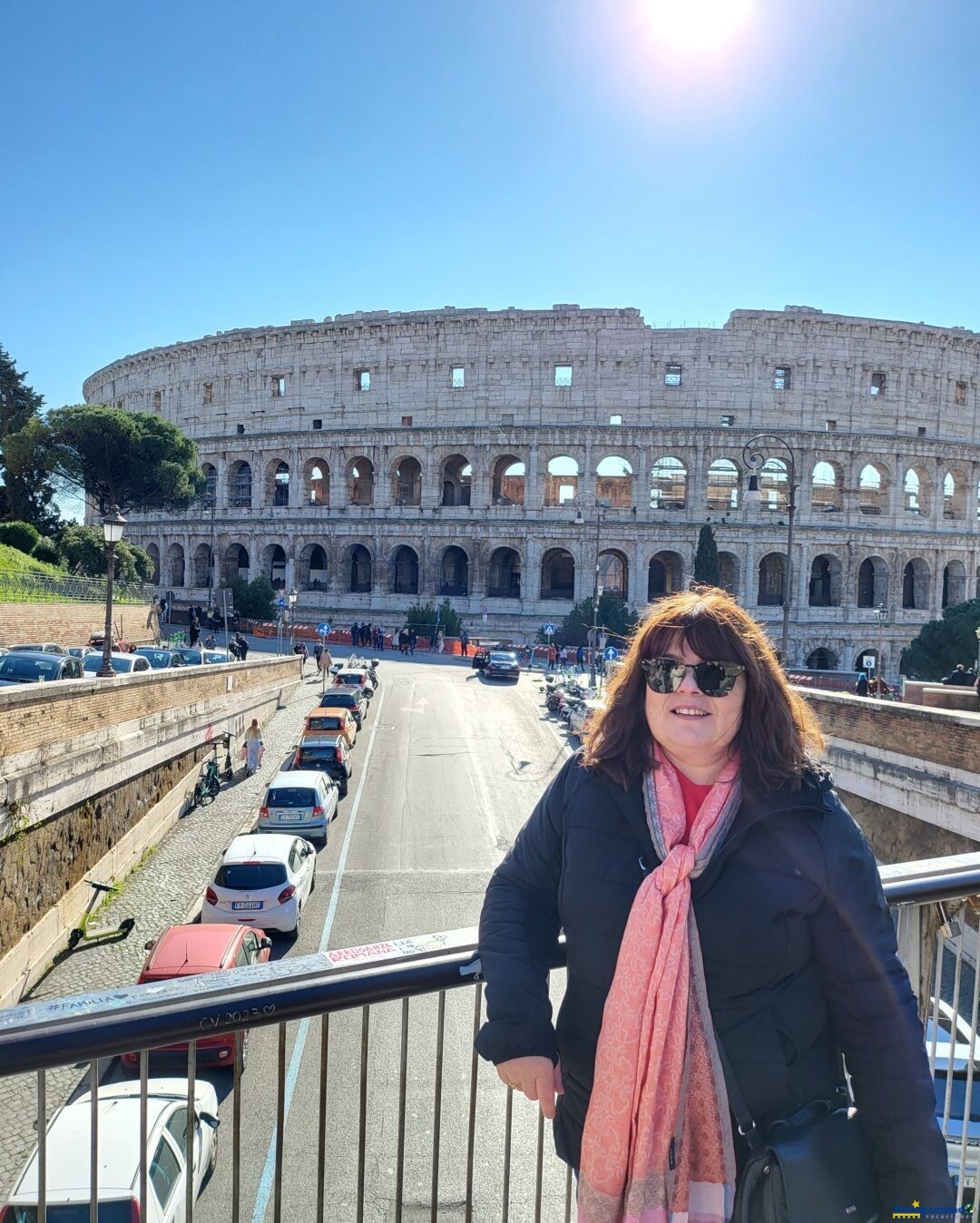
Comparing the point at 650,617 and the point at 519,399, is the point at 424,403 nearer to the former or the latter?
the point at 519,399

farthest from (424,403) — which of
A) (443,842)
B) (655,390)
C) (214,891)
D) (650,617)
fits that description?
(650,617)

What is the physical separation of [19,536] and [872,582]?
4081 cm

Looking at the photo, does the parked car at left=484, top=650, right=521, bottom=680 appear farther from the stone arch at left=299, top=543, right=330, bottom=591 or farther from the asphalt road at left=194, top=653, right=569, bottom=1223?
the stone arch at left=299, top=543, right=330, bottom=591

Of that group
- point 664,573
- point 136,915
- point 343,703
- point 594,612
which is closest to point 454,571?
point 664,573

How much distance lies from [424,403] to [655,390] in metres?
12.3

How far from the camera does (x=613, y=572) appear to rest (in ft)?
159

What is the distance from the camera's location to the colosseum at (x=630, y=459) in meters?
43.1

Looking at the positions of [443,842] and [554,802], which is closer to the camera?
[554,802]

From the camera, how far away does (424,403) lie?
1811 inches

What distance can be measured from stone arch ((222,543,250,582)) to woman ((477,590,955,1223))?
48.7 metres

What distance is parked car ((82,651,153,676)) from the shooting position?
17438mm

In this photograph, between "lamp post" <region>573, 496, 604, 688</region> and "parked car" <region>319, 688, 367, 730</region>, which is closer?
"parked car" <region>319, 688, 367, 730</region>

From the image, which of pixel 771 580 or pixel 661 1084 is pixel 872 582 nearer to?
pixel 771 580

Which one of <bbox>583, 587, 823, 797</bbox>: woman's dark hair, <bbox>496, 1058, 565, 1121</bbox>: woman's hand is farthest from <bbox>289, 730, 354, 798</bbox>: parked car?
<bbox>496, 1058, 565, 1121</bbox>: woman's hand
